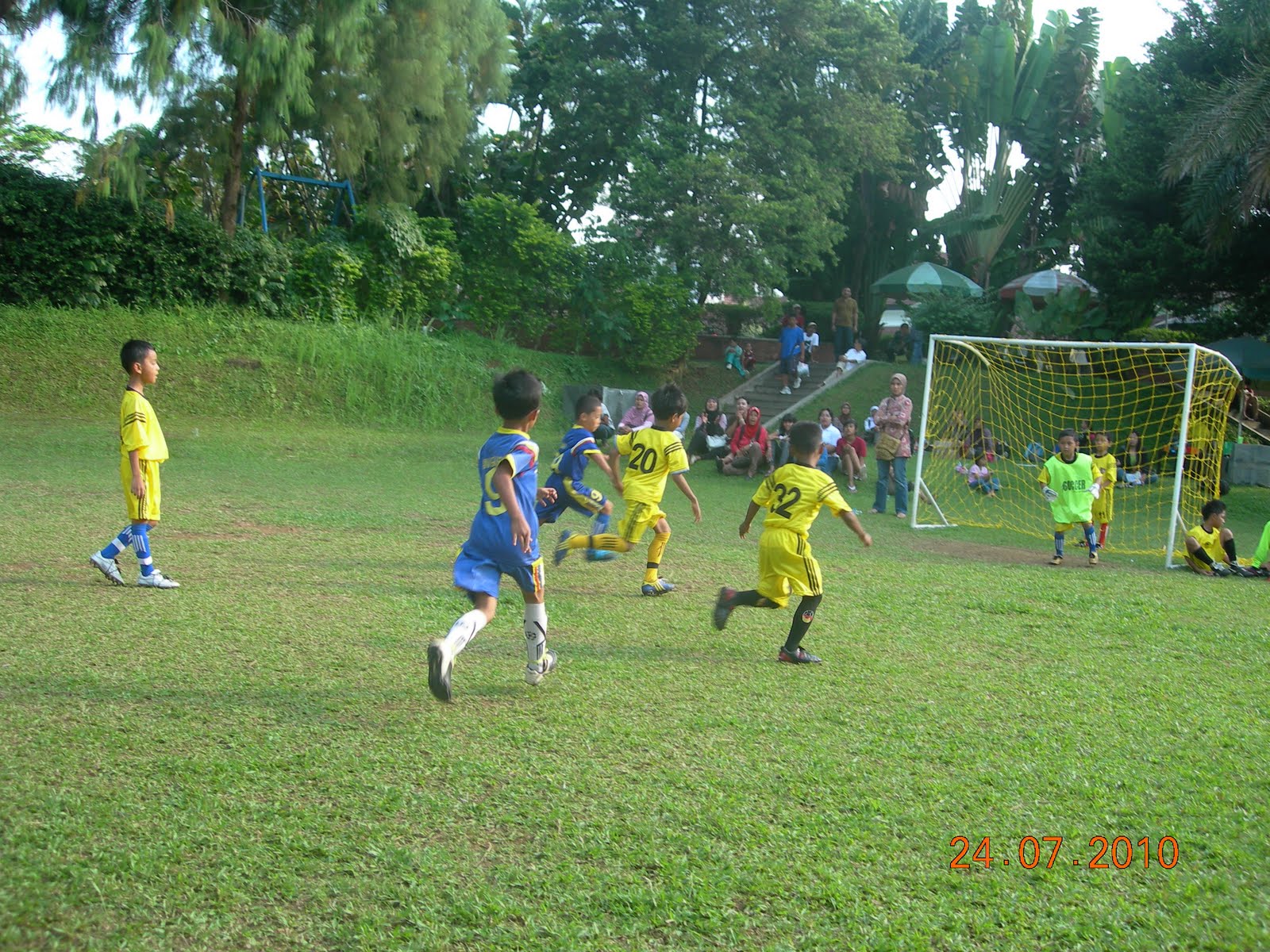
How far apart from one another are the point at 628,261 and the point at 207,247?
971 cm

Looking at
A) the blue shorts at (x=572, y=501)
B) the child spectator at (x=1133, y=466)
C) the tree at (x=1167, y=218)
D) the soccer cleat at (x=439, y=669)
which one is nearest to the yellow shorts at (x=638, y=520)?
the blue shorts at (x=572, y=501)

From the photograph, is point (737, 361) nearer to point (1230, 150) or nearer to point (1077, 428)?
point (1077, 428)

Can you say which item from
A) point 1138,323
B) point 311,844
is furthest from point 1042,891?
point 1138,323

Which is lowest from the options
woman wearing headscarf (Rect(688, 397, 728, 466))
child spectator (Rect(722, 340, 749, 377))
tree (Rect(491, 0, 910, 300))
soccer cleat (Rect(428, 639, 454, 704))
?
soccer cleat (Rect(428, 639, 454, 704))

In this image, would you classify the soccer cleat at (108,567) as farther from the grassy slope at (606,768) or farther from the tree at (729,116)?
the tree at (729,116)

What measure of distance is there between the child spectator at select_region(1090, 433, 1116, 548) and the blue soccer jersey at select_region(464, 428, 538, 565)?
7.70 metres

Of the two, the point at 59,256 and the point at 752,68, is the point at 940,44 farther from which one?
the point at 59,256

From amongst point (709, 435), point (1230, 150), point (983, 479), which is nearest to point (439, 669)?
point (983, 479)

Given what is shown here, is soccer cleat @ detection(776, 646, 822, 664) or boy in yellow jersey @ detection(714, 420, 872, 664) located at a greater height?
boy in yellow jersey @ detection(714, 420, 872, 664)

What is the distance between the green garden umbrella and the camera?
92.5 ft

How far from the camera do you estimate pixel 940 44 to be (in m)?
32.9

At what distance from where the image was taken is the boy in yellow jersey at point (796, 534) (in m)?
6.00

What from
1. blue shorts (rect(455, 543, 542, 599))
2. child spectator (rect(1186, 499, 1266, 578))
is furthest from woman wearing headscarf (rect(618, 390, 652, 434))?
blue shorts (rect(455, 543, 542, 599))

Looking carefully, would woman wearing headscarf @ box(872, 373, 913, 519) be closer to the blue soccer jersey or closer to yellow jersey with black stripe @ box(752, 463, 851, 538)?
yellow jersey with black stripe @ box(752, 463, 851, 538)
